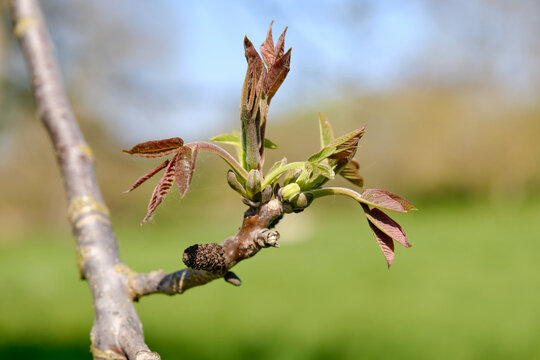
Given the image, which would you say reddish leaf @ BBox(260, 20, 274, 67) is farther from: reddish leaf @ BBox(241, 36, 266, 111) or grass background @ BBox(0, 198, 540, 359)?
grass background @ BBox(0, 198, 540, 359)

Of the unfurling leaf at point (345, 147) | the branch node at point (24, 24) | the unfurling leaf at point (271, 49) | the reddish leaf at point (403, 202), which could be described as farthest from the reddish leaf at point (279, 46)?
the branch node at point (24, 24)

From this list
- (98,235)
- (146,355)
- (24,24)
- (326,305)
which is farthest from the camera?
(326,305)

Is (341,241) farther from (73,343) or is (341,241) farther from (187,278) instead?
(187,278)

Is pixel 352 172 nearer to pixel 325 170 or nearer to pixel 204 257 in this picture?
pixel 325 170

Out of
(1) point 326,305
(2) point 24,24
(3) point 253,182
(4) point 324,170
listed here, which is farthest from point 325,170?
(1) point 326,305

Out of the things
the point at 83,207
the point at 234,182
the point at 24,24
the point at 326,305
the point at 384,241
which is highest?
the point at 24,24

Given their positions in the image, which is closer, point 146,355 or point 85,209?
point 146,355

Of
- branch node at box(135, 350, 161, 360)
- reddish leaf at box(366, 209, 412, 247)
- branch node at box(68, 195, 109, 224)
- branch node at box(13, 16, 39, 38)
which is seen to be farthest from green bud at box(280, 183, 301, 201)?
branch node at box(13, 16, 39, 38)

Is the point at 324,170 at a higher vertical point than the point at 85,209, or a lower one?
lower
